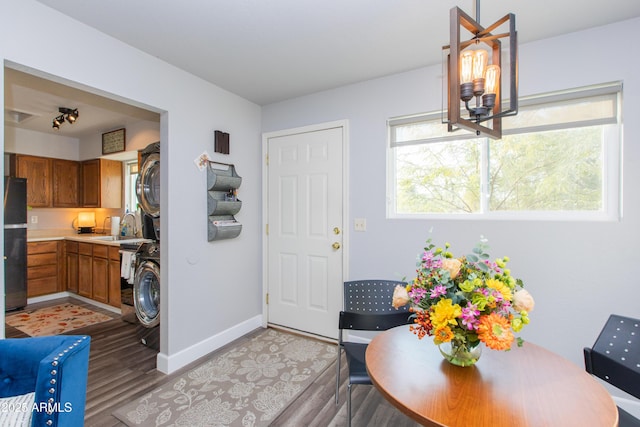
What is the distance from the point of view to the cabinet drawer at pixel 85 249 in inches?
159

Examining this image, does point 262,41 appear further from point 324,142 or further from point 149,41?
point 324,142

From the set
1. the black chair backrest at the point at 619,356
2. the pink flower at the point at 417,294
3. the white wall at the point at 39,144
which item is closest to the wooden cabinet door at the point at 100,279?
the white wall at the point at 39,144

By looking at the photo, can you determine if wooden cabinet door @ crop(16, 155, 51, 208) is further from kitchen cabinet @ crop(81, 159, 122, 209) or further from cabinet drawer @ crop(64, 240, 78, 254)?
cabinet drawer @ crop(64, 240, 78, 254)

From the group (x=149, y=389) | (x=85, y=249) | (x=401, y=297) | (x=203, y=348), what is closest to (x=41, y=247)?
(x=85, y=249)

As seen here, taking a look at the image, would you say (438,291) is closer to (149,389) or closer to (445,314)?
(445,314)

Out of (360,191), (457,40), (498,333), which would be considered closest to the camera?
(498,333)

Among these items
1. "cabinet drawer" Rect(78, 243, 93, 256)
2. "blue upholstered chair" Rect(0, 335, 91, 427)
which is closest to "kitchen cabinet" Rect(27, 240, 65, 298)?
"cabinet drawer" Rect(78, 243, 93, 256)

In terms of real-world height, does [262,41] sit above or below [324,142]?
above

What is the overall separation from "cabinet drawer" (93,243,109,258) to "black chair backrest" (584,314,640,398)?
4.64 m

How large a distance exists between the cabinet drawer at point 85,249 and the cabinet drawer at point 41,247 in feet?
1.58

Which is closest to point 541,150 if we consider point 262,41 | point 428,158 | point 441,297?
point 428,158

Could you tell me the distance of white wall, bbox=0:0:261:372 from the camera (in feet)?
5.68

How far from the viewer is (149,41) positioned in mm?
2086

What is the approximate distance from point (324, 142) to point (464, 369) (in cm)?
229
